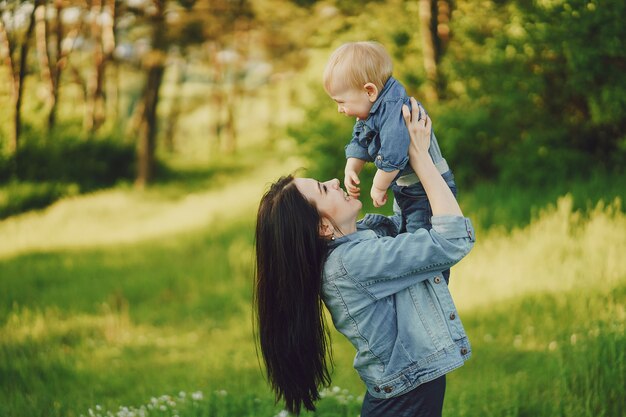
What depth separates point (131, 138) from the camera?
20.2 metres

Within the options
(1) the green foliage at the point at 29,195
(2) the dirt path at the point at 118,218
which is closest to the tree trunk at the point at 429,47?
(2) the dirt path at the point at 118,218

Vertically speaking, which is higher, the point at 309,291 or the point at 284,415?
the point at 309,291

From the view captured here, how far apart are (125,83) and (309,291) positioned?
47786 mm

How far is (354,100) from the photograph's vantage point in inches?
99.5

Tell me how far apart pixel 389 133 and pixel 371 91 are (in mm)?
210

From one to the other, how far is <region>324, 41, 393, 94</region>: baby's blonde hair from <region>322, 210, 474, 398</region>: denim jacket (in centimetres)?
58

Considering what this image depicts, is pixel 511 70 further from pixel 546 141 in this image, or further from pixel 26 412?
pixel 26 412

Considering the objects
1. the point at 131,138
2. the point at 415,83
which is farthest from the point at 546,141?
the point at 131,138

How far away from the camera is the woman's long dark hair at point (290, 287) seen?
2428 millimetres

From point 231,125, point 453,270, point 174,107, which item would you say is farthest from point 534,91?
point 174,107

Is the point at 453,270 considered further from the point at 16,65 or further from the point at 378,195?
the point at 16,65

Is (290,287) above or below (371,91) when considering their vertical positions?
below

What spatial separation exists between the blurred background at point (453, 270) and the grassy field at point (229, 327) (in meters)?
0.02

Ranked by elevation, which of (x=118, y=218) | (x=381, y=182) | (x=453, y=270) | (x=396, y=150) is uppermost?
(x=396, y=150)
